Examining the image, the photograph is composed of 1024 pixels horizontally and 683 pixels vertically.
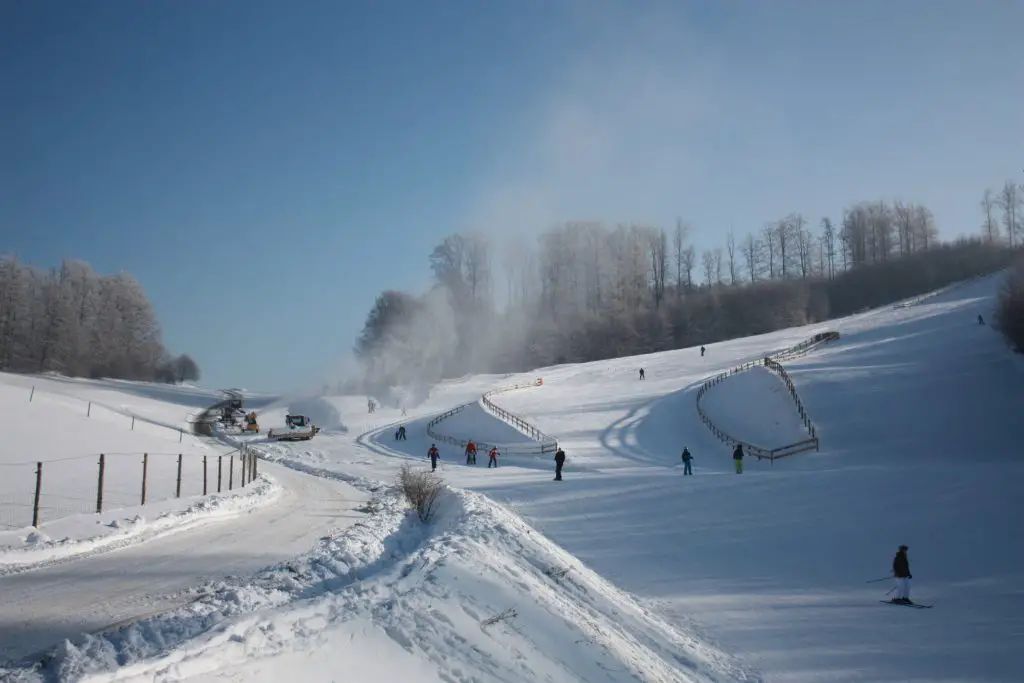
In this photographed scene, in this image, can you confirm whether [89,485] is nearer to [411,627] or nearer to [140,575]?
[140,575]

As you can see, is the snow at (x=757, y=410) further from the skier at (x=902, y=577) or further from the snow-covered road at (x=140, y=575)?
the snow-covered road at (x=140, y=575)

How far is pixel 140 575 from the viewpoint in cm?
1080

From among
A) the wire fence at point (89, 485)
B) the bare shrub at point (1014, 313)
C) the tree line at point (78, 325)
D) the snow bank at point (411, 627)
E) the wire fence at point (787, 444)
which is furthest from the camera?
the tree line at point (78, 325)

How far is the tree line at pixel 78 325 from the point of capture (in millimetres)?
96625

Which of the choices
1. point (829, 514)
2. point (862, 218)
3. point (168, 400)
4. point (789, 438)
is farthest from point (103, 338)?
point (862, 218)

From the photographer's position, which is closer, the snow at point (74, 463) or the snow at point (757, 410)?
the snow at point (74, 463)

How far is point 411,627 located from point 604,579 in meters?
8.61

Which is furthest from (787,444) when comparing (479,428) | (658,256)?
(658,256)

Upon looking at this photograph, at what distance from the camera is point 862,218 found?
12744 cm

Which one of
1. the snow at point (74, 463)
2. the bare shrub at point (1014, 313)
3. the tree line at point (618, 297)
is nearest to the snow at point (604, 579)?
the snow at point (74, 463)

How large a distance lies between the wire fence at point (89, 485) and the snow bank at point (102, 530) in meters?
0.54

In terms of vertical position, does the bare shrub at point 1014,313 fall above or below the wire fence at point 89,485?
above

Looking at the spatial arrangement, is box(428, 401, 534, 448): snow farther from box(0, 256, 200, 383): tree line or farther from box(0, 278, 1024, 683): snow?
box(0, 256, 200, 383): tree line

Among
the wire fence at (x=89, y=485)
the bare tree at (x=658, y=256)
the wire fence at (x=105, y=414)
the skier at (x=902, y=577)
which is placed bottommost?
the skier at (x=902, y=577)
